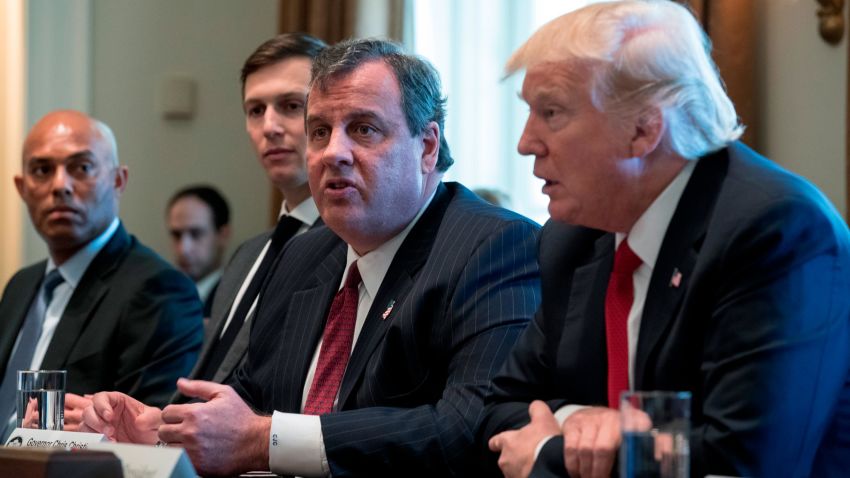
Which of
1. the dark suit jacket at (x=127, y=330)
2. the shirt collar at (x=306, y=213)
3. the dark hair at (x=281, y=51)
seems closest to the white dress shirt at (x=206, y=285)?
the dark suit jacket at (x=127, y=330)

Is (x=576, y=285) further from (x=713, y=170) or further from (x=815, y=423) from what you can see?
(x=815, y=423)

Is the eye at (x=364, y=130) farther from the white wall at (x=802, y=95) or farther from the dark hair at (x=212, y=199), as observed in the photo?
the dark hair at (x=212, y=199)

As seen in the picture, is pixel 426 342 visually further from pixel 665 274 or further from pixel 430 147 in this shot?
pixel 665 274

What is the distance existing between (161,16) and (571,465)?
4750 millimetres

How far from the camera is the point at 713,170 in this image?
2.10 meters

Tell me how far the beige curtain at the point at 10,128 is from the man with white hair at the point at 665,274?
4113 mm

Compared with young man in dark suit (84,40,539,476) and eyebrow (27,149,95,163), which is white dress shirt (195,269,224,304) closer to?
eyebrow (27,149,95,163)

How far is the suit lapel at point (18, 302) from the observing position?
4.07 m

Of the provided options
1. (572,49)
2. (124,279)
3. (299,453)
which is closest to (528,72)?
(572,49)

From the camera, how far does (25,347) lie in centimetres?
404

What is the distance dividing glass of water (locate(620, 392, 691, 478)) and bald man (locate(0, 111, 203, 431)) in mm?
2387

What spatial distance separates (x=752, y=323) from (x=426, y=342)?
930 millimetres

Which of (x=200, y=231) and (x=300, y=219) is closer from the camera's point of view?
(x=300, y=219)

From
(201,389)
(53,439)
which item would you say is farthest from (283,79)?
(53,439)
